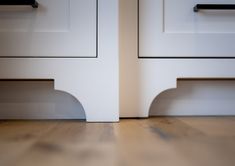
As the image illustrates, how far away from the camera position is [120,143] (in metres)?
0.49

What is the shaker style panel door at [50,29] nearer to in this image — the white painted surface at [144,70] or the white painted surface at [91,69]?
the white painted surface at [91,69]

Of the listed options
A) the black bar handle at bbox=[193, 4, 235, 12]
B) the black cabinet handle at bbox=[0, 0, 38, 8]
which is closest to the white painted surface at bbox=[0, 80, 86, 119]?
the black cabinet handle at bbox=[0, 0, 38, 8]

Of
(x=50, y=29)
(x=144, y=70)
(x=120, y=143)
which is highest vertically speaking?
(x=50, y=29)

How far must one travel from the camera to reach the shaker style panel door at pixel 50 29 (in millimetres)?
727

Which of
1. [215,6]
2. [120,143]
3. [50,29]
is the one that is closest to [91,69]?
[50,29]

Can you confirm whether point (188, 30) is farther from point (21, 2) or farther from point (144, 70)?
point (21, 2)

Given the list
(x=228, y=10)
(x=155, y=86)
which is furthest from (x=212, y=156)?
(x=228, y=10)

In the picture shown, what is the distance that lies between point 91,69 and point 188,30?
0.31 meters

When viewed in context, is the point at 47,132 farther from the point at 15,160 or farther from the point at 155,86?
the point at 155,86

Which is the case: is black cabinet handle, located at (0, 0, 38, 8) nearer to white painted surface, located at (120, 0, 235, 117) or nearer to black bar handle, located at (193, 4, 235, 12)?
white painted surface, located at (120, 0, 235, 117)

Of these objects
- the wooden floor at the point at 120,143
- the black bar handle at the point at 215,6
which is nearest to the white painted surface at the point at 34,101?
the wooden floor at the point at 120,143

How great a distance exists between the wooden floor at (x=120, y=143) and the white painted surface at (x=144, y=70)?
8cm

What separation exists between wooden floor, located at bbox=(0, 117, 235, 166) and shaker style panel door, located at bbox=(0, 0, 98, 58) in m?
0.20

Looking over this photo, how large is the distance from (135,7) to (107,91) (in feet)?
0.93
